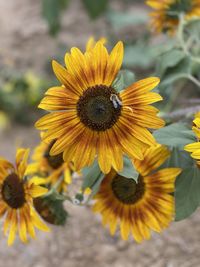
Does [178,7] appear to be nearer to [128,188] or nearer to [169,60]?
[169,60]

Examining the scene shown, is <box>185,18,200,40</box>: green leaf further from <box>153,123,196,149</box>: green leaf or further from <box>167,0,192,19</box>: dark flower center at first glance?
<box>153,123,196,149</box>: green leaf

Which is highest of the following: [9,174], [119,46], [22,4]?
[22,4]

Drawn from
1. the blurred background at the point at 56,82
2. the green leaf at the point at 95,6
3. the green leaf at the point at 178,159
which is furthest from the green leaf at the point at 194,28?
the green leaf at the point at 95,6

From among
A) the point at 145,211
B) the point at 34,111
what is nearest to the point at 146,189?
the point at 145,211

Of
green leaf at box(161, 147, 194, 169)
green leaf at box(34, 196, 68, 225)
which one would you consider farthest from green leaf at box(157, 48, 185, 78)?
green leaf at box(34, 196, 68, 225)

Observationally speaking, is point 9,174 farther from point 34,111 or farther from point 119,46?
point 34,111
